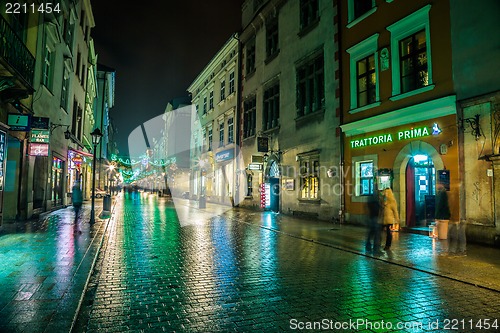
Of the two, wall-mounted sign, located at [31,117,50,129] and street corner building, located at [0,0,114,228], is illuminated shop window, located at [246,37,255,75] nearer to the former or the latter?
street corner building, located at [0,0,114,228]

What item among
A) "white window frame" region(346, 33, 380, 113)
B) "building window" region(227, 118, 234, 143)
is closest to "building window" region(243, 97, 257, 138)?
"building window" region(227, 118, 234, 143)

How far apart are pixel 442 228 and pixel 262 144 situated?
13557 millimetres

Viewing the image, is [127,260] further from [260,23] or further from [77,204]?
[260,23]

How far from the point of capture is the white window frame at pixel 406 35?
12773 millimetres

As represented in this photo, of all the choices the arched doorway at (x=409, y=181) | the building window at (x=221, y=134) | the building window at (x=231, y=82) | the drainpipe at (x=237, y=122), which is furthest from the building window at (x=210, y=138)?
the arched doorway at (x=409, y=181)

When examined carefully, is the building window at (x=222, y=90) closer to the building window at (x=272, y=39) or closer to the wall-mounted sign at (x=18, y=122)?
the building window at (x=272, y=39)

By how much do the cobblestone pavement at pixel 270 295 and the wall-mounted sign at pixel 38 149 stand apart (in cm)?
780

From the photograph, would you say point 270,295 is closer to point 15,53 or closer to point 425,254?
point 425,254

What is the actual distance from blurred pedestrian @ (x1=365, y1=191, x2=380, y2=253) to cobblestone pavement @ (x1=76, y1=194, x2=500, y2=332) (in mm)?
585

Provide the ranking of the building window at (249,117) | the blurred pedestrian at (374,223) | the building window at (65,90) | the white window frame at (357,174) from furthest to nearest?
the building window at (249,117) < the building window at (65,90) < the white window frame at (357,174) < the blurred pedestrian at (374,223)

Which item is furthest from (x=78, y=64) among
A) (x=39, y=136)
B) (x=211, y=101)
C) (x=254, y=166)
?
(x=254, y=166)

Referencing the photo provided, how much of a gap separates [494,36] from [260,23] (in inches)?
724

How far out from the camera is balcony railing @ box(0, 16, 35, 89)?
34.7ft

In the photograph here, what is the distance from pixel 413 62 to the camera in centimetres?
1379
